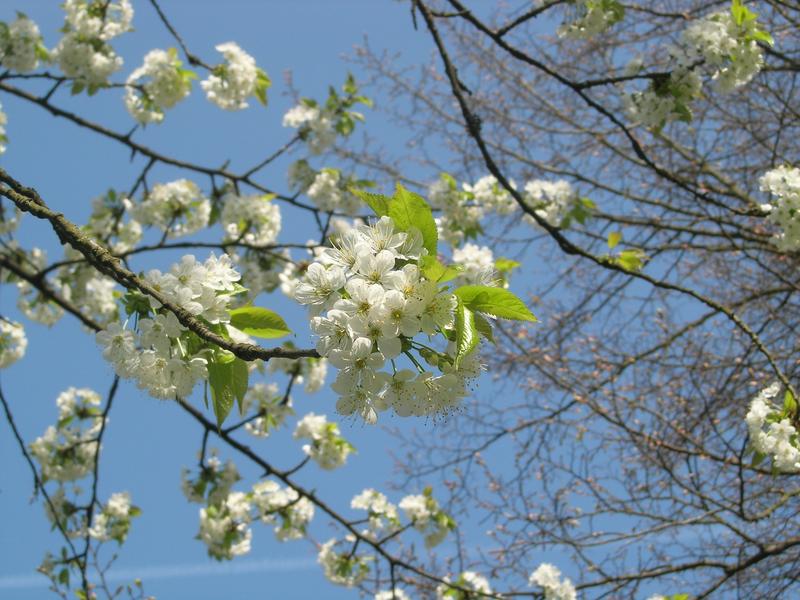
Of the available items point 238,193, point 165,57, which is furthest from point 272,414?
point 165,57

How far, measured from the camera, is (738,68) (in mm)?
3467

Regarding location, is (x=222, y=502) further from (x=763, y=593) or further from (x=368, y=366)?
(x=368, y=366)

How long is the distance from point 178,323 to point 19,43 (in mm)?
4057

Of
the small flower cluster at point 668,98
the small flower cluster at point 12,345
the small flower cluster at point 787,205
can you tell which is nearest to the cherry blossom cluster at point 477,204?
the small flower cluster at point 668,98

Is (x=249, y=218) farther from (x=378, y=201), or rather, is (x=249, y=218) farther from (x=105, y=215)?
(x=378, y=201)

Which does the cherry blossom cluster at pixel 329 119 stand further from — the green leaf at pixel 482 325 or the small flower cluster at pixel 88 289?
the green leaf at pixel 482 325

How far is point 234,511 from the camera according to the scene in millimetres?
5125

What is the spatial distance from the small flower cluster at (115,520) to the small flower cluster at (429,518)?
1.97 metres

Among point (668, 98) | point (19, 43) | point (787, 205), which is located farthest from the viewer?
point (19, 43)

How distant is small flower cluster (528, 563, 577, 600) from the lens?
4141 mm

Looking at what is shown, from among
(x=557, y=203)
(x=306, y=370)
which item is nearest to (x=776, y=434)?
(x=557, y=203)

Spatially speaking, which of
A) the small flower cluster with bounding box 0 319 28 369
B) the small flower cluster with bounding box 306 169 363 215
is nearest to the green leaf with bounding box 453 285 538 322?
the small flower cluster with bounding box 306 169 363 215

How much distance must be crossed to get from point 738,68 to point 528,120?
3.23 metres

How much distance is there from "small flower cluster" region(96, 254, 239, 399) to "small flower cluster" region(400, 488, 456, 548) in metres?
3.65
